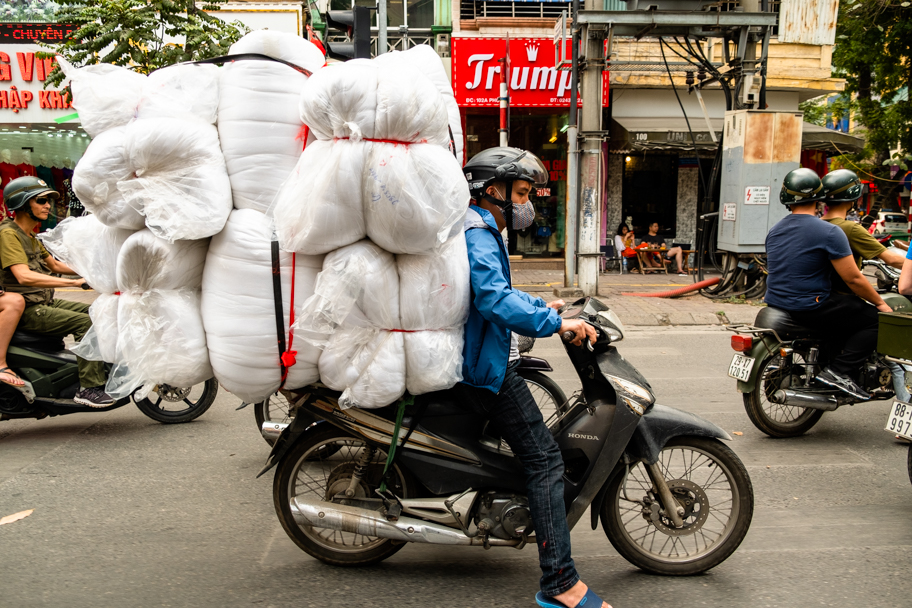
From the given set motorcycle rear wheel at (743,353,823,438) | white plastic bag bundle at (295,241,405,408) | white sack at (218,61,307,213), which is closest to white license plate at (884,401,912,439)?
motorcycle rear wheel at (743,353,823,438)

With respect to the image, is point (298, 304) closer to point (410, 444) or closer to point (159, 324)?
point (159, 324)

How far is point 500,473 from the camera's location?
2.97 meters

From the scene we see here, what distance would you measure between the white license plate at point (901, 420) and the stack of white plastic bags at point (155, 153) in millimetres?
3447

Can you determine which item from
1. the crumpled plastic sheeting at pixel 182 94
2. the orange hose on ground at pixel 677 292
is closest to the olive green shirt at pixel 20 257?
the crumpled plastic sheeting at pixel 182 94

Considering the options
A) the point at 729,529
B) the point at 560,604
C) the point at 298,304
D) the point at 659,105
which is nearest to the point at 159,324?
the point at 298,304

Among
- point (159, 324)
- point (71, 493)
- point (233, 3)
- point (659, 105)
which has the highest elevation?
point (233, 3)

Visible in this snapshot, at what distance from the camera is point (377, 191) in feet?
8.11

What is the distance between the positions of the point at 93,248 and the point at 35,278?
7.38ft

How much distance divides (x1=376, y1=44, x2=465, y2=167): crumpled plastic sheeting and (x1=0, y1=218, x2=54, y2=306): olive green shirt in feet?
10.9

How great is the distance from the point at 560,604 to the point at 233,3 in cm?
1486

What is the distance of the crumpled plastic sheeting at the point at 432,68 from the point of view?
257 centimetres

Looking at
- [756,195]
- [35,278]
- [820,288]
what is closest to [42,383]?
[35,278]

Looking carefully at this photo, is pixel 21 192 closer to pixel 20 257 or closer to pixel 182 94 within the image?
pixel 20 257

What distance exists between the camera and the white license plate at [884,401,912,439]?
3.73 m
